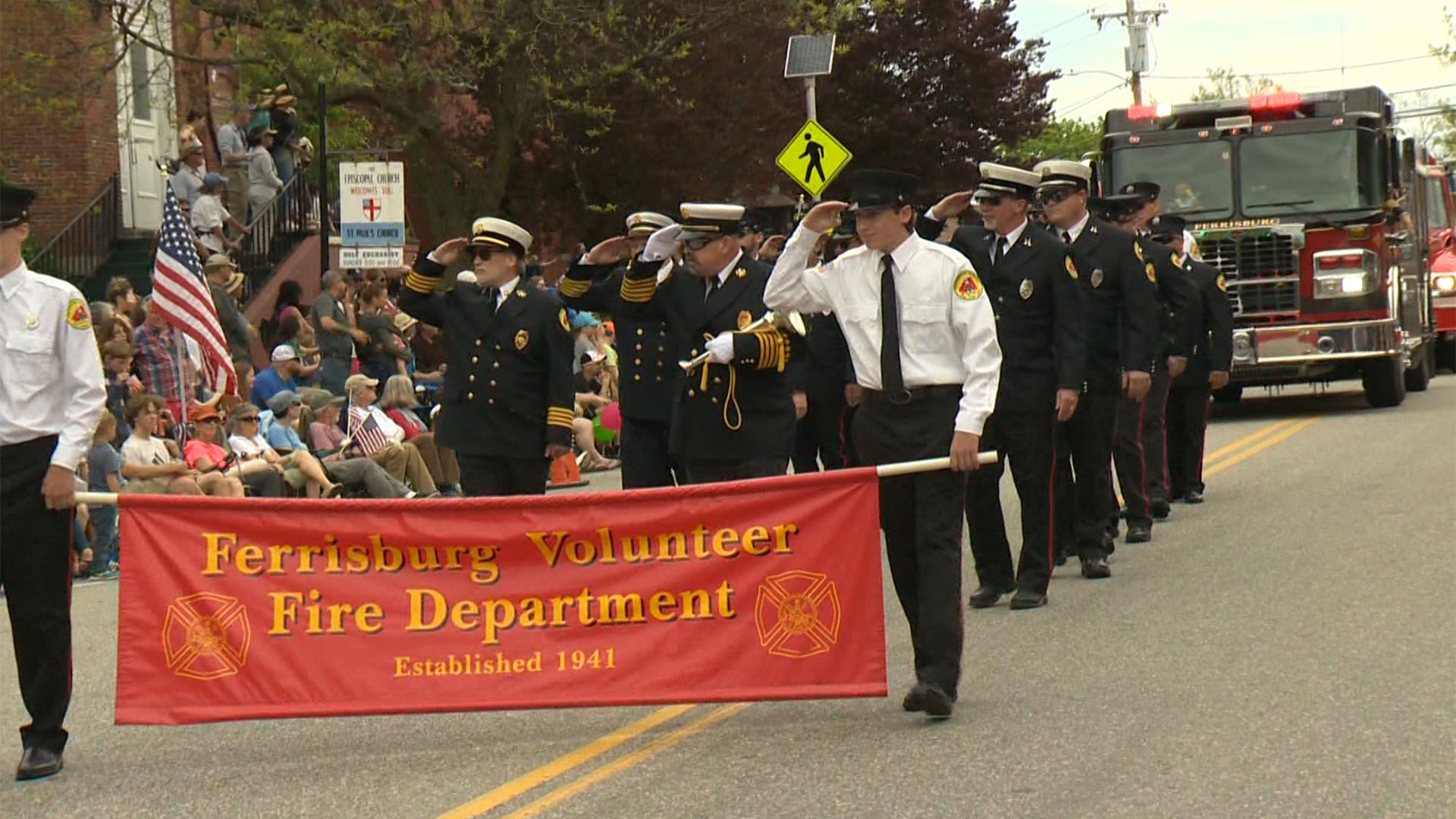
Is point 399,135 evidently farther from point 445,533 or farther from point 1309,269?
point 445,533

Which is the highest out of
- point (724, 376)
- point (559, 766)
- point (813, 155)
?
point (813, 155)

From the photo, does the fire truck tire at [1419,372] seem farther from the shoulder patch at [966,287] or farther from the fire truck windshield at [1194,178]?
the shoulder patch at [966,287]

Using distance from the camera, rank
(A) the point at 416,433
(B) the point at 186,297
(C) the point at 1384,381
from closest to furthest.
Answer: (B) the point at 186,297, (A) the point at 416,433, (C) the point at 1384,381

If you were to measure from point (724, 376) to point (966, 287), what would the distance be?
1.89 m

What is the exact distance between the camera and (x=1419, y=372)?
95.1 feet

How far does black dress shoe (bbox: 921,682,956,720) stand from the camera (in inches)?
330

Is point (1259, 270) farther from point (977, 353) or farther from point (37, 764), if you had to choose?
point (37, 764)

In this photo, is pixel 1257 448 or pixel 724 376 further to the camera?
pixel 1257 448

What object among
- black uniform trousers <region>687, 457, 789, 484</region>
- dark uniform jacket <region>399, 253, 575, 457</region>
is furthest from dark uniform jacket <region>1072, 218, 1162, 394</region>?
dark uniform jacket <region>399, 253, 575, 457</region>

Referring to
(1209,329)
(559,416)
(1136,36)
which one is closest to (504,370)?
(559,416)

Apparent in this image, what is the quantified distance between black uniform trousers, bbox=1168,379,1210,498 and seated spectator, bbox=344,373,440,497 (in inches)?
256

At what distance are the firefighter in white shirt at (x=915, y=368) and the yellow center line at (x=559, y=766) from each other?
38.7 inches

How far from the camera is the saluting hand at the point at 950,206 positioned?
416 inches

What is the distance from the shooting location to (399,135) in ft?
99.2
